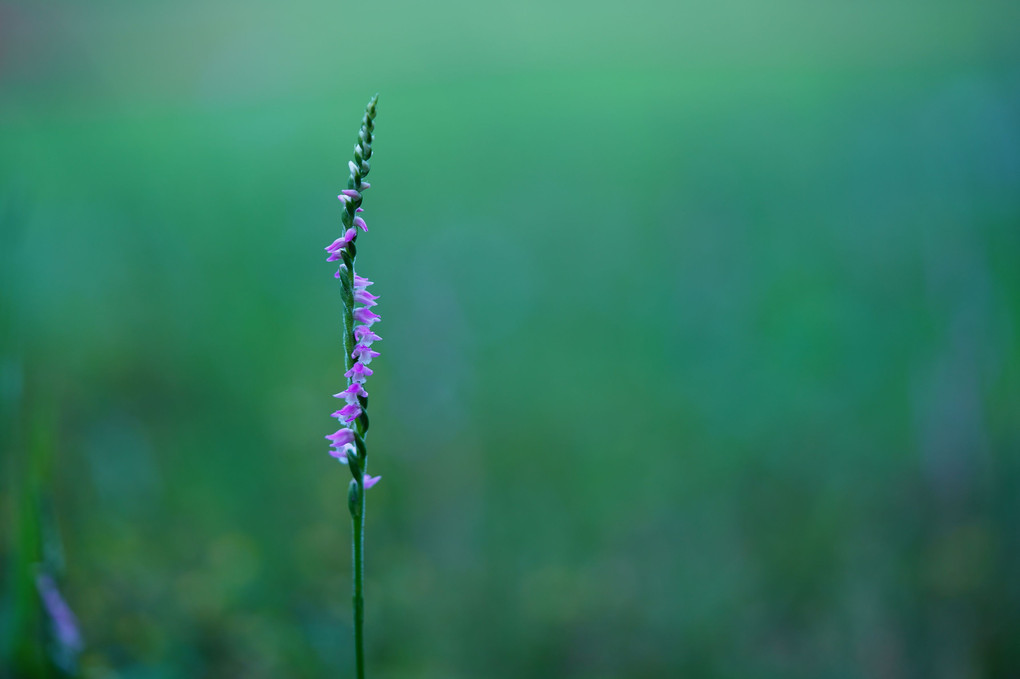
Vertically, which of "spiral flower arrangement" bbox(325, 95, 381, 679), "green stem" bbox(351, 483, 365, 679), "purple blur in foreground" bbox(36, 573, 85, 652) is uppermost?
"spiral flower arrangement" bbox(325, 95, 381, 679)

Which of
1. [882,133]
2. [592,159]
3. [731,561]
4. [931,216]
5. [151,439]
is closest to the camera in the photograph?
[731,561]

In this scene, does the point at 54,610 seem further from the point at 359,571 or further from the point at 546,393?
the point at 546,393

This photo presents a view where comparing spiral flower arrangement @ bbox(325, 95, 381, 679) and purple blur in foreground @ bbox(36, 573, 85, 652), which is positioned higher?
spiral flower arrangement @ bbox(325, 95, 381, 679)

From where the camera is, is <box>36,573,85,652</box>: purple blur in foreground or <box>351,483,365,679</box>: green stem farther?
<box>36,573,85,652</box>: purple blur in foreground

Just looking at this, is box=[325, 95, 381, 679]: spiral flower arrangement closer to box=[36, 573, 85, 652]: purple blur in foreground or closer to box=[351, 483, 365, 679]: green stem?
box=[351, 483, 365, 679]: green stem

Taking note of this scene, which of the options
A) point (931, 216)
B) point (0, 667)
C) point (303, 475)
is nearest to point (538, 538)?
point (303, 475)

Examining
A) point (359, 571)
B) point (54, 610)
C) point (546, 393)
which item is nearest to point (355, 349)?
point (359, 571)

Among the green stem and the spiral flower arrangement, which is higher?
the spiral flower arrangement

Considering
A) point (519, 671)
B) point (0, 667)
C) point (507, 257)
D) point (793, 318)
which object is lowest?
point (519, 671)

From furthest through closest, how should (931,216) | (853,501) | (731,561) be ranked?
1. (931,216)
2. (853,501)
3. (731,561)

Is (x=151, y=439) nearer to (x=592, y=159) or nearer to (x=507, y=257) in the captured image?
(x=507, y=257)

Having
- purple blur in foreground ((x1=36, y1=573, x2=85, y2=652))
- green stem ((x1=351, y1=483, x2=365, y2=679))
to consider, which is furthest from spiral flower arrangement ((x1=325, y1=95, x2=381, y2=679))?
purple blur in foreground ((x1=36, y1=573, x2=85, y2=652))
